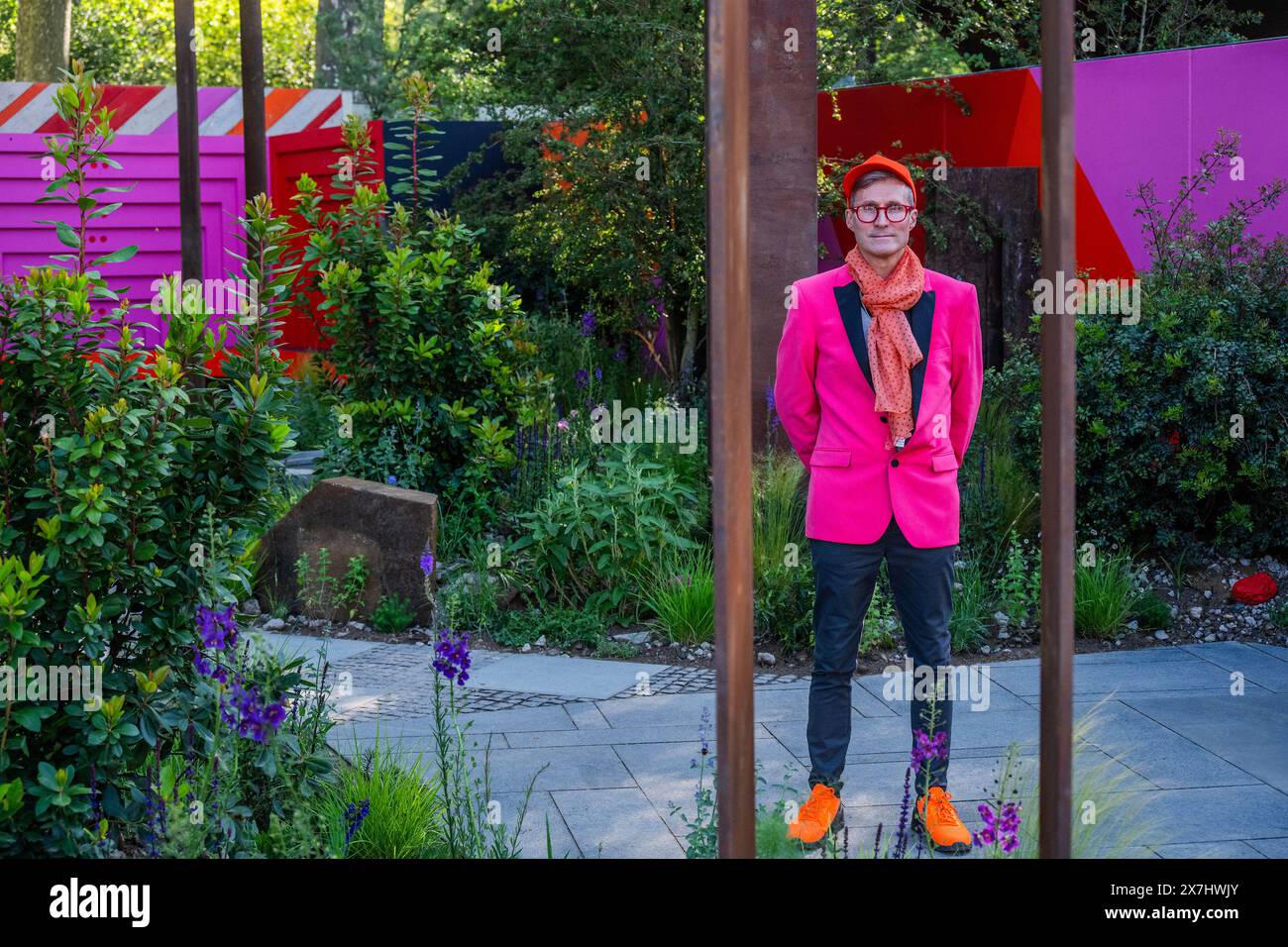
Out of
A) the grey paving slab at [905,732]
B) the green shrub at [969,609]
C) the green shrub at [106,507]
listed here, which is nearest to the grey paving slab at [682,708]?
the grey paving slab at [905,732]

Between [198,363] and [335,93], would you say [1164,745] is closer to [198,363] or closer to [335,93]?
[198,363]

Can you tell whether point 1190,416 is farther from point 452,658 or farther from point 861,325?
point 452,658

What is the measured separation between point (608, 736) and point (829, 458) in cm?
161

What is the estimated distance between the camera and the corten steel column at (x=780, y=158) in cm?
749

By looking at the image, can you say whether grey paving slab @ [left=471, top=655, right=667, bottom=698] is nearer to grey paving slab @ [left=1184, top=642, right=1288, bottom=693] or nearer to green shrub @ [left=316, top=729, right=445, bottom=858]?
green shrub @ [left=316, top=729, right=445, bottom=858]

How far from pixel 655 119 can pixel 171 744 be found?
762 centimetres

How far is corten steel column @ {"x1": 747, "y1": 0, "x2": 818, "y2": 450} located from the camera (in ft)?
24.6

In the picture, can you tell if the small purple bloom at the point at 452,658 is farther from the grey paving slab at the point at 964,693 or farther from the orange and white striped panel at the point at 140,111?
the orange and white striped panel at the point at 140,111

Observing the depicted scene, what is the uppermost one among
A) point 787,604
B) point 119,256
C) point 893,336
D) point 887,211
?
point 887,211

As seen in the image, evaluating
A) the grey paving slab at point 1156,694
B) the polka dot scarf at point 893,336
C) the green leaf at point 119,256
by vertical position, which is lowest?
the grey paving slab at point 1156,694

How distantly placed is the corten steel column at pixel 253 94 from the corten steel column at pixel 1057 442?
8733 millimetres

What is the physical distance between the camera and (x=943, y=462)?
4066 millimetres

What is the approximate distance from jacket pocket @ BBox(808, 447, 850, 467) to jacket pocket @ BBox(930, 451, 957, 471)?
24 centimetres

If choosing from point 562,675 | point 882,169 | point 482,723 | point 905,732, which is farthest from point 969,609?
point 882,169
